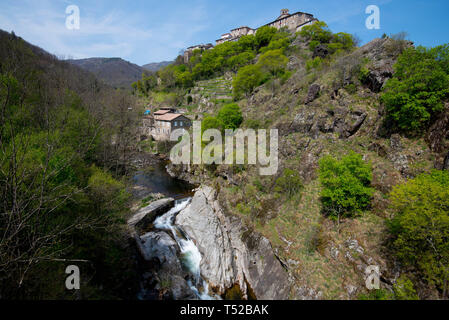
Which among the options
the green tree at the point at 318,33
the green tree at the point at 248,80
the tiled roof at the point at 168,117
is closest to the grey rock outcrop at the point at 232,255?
the green tree at the point at 248,80

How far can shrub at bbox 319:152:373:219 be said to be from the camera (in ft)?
47.0

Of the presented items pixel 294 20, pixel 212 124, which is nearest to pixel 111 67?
pixel 294 20

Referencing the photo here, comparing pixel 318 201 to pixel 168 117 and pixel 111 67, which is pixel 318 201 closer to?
pixel 168 117

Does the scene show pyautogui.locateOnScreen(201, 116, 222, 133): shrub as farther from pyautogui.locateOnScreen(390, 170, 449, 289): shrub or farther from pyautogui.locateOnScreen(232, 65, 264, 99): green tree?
pyautogui.locateOnScreen(390, 170, 449, 289): shrub

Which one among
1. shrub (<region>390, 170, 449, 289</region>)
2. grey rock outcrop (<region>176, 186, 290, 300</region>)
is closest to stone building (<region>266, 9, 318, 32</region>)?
grey rock outcrop (<region>176, 186, 290, 300</region>)

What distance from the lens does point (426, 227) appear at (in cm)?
998

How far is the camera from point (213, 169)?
29.2m

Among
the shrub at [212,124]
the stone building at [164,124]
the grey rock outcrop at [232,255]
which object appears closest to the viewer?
the grey rock outcrop at [232,255]

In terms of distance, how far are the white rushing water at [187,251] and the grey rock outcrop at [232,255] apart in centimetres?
46

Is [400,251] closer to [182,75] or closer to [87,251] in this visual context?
[87,251]

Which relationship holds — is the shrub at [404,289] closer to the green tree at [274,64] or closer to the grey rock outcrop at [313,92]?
the grey rock outcrop at [313,92]

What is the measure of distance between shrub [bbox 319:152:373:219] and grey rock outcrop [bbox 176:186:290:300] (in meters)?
5.91

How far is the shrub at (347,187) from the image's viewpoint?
14328 mm
